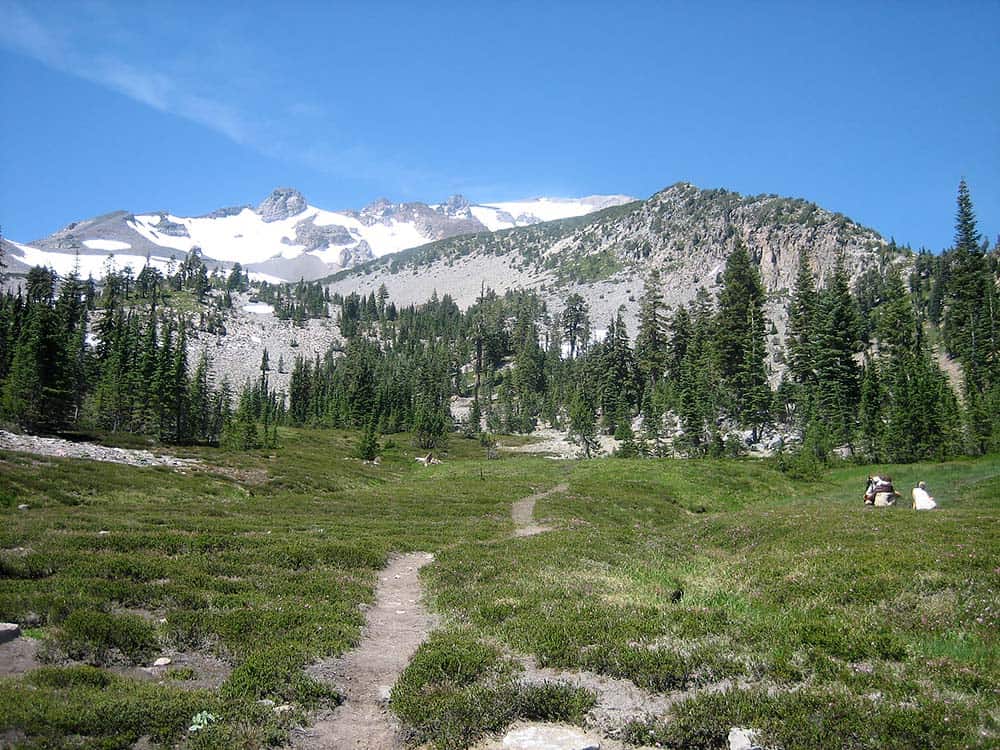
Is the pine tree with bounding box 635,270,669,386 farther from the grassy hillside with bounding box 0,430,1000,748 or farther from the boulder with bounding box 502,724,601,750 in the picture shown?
the boulder with bounding box 502,724,601,750

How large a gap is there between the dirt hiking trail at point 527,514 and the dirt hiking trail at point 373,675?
13022 millimetres

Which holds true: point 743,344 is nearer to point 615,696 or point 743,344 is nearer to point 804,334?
point 804,334

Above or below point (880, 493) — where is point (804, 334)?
above

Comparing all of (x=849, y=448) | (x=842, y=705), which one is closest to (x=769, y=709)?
(x=842, y=705)

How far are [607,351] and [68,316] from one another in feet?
423

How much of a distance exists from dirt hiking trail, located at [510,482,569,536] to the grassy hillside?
2.13m

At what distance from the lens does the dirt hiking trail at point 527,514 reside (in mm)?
29575

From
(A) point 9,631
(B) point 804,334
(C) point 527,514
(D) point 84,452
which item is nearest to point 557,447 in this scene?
(B) point 804,334

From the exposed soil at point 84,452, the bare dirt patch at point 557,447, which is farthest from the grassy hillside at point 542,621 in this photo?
the bare dirt patch at point 557,447

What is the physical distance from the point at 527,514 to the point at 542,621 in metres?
24.6

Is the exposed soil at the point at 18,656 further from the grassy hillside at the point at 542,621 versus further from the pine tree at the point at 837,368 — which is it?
the pine tree at the point at 837,368

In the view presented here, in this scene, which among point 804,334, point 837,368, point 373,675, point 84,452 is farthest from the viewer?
point 804,334

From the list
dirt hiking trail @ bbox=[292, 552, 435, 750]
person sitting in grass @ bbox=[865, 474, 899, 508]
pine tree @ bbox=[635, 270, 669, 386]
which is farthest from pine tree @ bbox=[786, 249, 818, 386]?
dirt hiking trail @ bbox=[292, 552, 435, 750]

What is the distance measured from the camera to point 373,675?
10.7 m
